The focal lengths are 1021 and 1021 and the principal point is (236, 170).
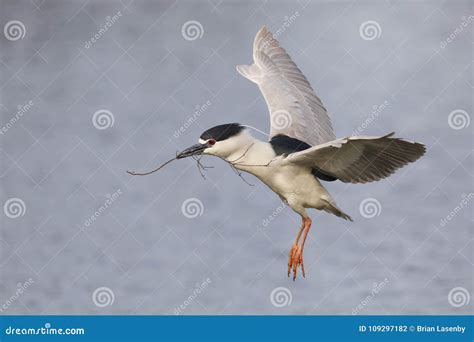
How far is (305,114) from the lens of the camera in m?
8.27

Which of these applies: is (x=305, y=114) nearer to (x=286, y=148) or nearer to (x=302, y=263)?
(x=286, y=148)

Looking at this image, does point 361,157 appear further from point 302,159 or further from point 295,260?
point 295,260

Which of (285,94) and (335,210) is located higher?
(285,94)

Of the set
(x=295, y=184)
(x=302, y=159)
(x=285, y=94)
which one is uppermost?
(x=285, y=94)

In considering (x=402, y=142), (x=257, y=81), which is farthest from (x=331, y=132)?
(x=402, y=142)

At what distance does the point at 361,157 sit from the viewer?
714 cm

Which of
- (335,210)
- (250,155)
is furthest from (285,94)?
(335,210)

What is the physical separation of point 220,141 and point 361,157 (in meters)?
1.00

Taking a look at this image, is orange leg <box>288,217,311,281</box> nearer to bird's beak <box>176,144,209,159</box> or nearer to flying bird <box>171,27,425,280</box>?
flying bird <box>171,27,425,280</box>

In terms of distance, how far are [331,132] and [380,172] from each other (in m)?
1.10
